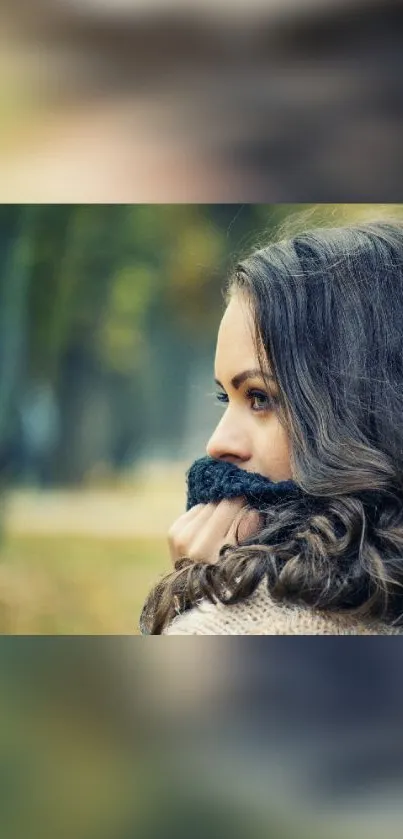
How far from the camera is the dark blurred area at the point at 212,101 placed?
5.58ft

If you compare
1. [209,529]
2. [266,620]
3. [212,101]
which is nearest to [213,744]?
[266,620]

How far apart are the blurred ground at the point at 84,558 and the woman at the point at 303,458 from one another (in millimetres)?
45

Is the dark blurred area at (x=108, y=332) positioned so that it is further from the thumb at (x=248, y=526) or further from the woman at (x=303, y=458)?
the thumb at (x=248, y=526)

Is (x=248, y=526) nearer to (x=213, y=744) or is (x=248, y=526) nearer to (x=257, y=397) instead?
(x=257, y=397)

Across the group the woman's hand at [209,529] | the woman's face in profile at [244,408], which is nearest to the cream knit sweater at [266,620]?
the woman's hand at [209,529]

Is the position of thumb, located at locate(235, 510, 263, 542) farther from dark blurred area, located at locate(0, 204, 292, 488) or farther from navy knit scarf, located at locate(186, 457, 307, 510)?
dark blurred area, located at locate(0, 204, 292, 488)

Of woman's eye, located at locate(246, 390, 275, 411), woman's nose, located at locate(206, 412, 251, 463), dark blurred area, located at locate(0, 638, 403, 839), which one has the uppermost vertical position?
woman's eye, located at locate(246, 390, 275, 411)

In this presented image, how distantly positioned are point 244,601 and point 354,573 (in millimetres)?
198

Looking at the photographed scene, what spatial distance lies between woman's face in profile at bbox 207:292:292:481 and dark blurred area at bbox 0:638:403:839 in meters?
0.33

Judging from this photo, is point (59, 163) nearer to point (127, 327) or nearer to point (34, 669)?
point (127, 327)

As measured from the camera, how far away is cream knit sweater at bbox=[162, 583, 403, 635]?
151cm

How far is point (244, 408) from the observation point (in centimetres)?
163

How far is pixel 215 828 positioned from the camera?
160 centimetres

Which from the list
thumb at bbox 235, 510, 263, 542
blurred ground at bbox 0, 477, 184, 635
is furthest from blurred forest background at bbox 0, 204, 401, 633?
thumb at bbox 235, 510, 263, 542
